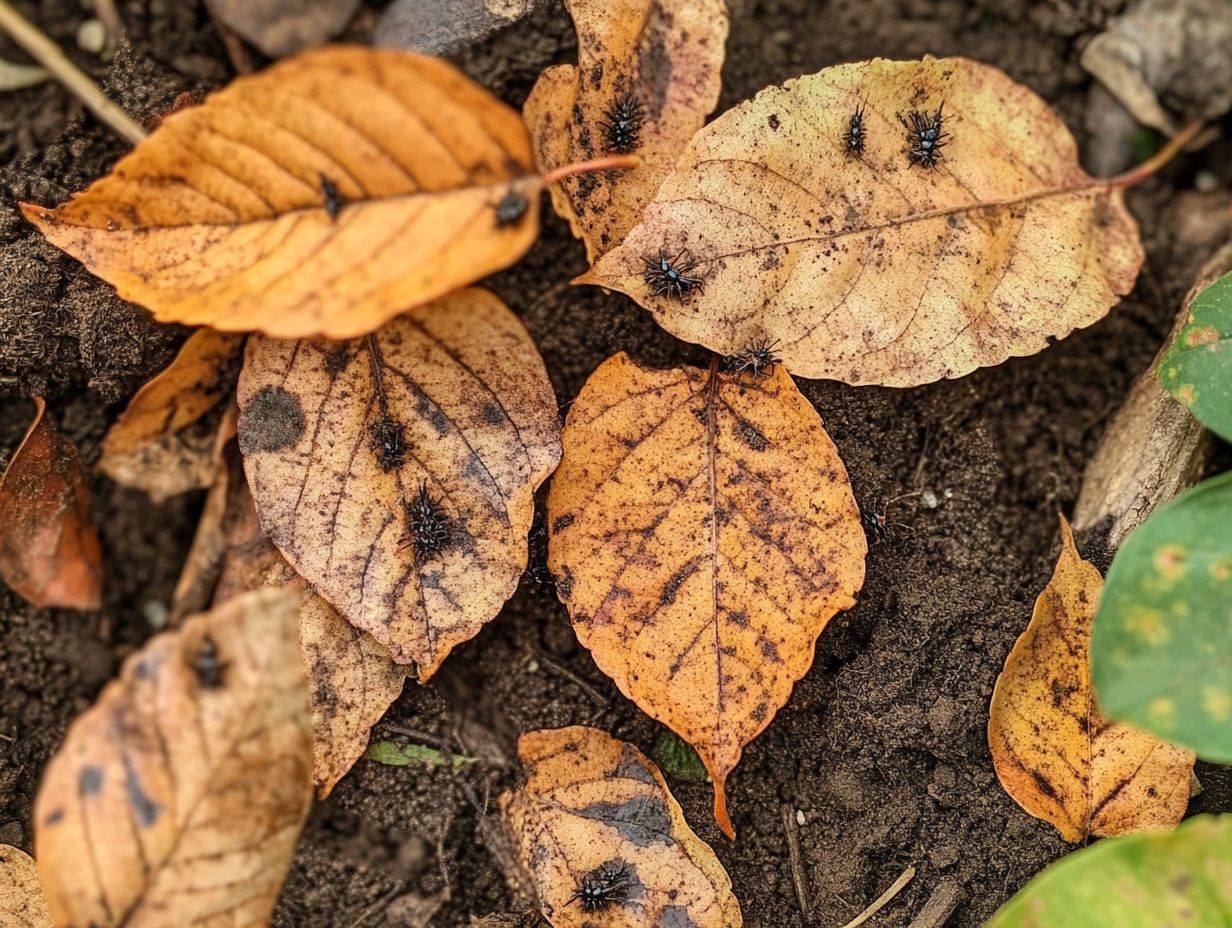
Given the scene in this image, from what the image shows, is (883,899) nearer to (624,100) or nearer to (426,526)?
(426,526)

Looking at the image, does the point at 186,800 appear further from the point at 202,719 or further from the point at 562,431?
the point at 562,431

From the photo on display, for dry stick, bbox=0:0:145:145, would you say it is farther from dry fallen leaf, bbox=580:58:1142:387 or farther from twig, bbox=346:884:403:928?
twig, bbox=346:884:403:928

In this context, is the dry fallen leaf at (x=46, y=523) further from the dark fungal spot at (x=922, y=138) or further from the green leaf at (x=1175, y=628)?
the green leaf at (x=1175, y=628)

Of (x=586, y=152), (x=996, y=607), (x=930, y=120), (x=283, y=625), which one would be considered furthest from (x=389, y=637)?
(x=930, y=120)

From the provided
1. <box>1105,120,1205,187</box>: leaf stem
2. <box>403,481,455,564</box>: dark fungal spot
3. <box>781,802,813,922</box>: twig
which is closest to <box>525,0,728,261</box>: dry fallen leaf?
<box>403,481,455,564</box>: dark fungal spot

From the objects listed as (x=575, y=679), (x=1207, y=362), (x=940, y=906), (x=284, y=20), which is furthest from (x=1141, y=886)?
(x=284, y=20)
